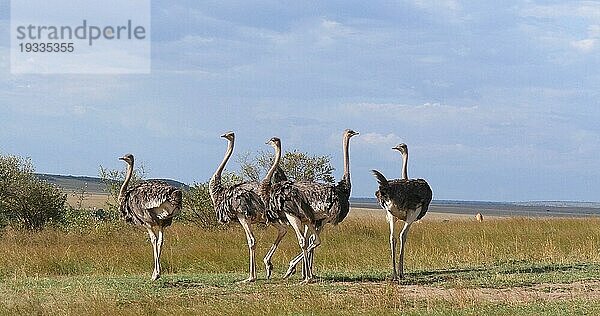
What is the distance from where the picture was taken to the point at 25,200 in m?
27.0

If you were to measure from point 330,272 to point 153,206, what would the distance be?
3.92 m

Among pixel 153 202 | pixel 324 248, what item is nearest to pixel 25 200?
pixel 324 248

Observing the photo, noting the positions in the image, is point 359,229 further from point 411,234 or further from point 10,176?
point 10,176

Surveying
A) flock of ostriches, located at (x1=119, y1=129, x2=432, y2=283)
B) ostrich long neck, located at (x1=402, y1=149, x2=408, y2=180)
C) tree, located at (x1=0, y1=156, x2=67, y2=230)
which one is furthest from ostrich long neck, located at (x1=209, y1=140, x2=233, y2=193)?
tree, located at (x1=0, y1=156, x2=67, y2=230)

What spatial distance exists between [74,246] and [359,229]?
6827 millimetres

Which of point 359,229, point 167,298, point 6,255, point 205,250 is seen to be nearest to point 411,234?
point 359,229

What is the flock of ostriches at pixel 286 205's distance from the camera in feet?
45.9

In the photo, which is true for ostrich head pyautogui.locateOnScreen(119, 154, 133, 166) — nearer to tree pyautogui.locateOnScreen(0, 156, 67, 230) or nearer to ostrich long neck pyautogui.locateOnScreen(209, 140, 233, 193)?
ostrich long neck pyautogui.locateOnScreen(209, 140, 233, 193)

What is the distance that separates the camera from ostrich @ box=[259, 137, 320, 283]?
14.0 m

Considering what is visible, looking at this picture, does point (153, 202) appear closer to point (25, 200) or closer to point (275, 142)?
point (275, 142)

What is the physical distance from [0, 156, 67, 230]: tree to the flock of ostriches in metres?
13.0

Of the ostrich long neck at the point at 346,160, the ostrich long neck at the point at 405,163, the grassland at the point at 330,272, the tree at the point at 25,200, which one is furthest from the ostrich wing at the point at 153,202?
the tree at the point at 25,200

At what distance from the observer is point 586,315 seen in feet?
35.4

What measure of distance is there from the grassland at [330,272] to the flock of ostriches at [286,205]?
68 cm
